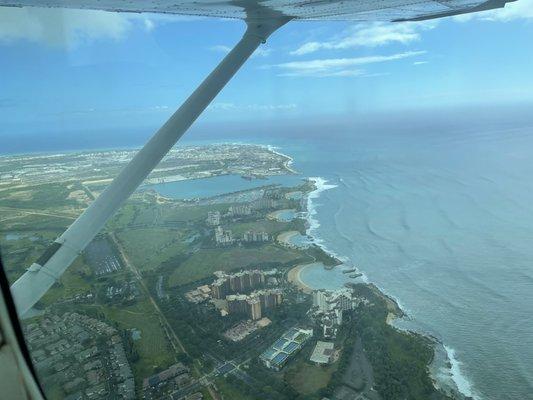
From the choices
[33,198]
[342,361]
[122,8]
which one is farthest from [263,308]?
[122,8]

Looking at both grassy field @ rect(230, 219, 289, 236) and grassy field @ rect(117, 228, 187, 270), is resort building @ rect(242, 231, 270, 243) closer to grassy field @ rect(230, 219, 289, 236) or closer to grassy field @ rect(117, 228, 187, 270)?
grassy field @ rect(230, 219, 289, 236)

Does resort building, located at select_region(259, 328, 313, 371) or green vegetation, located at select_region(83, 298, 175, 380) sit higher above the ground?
green vegetation, located at select_region(83, 298, 175, 380)

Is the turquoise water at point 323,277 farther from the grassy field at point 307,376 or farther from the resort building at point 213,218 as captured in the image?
the resort building at point 213,218

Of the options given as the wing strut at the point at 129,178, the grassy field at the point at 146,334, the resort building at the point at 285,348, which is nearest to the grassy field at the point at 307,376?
the resort building at the point at 285,348

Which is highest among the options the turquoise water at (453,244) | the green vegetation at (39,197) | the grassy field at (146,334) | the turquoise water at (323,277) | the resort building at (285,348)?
the green vegetation at (39,197)

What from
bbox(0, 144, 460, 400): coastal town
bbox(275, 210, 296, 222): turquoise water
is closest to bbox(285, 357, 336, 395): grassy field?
bbox(0, 144, 460, 400): coastal town
